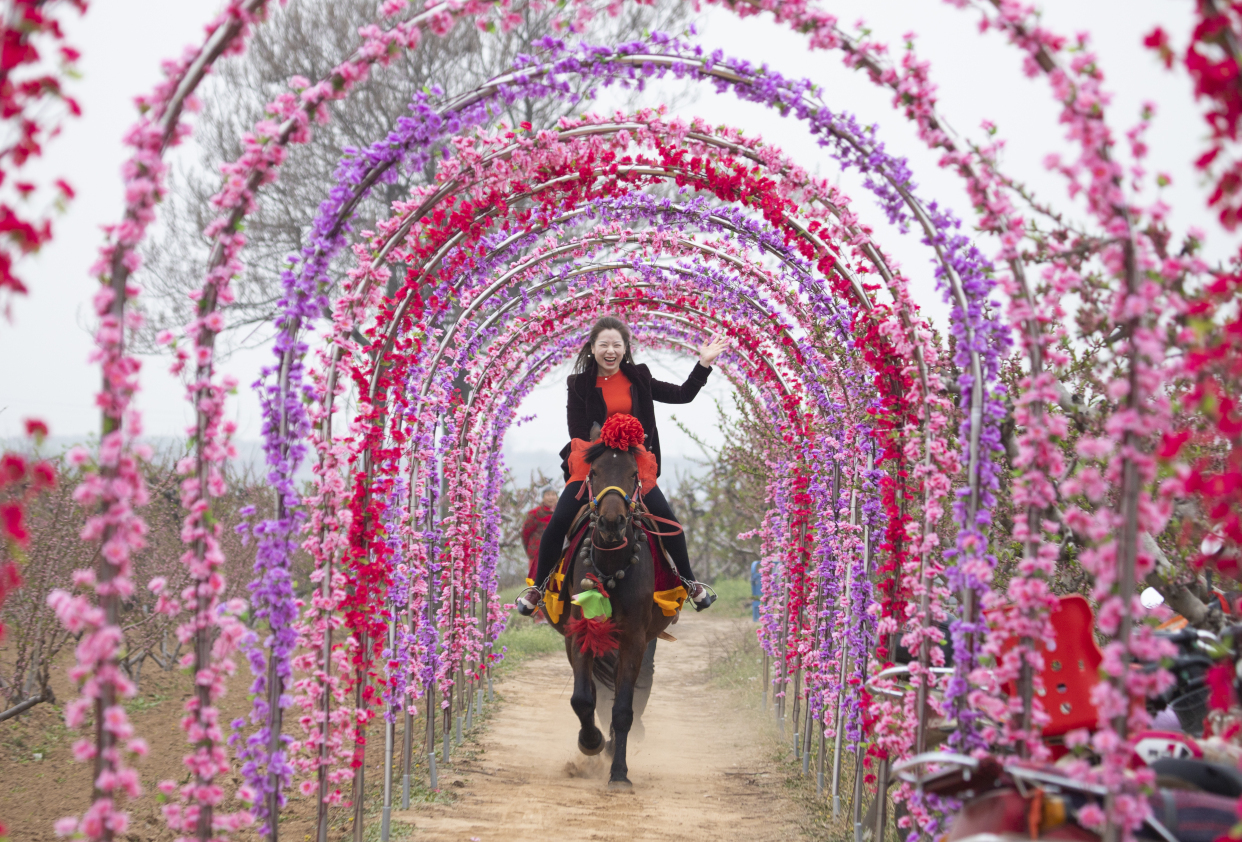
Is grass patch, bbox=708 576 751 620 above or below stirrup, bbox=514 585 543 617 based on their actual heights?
below

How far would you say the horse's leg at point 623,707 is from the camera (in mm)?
6188

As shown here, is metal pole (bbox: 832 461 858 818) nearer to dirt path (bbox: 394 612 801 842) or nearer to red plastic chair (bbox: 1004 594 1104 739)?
dirt path (bbox: 394 612 801 842)

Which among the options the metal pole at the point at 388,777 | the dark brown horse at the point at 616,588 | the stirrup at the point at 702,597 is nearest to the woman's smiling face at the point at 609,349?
the dark brown horse at the point at 616,588

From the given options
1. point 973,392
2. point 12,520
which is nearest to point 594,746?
point 973,392

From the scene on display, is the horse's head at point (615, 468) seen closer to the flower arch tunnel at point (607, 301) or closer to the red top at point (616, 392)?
the red top at point (616, 392)

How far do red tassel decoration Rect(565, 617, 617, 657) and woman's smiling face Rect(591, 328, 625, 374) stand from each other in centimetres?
185

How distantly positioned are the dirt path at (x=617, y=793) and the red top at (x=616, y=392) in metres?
2.49

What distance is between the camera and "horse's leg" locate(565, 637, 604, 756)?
20.1 ft

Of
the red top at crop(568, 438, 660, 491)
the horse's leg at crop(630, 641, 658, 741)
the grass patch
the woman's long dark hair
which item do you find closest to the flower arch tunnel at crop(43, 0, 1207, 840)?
the woman's long dark hair

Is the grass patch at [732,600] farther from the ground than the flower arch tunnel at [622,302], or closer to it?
closer to it

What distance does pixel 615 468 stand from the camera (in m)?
5.81

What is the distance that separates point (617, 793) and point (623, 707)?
524 mm

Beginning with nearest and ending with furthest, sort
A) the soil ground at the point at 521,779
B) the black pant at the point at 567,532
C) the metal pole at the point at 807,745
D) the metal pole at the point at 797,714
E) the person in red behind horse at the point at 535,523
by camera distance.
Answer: the soil ground at the point at 521,779
the black pant at the point at 567,532
the metal pole at the point at 807,745
the metal pole at the point at 797,714
the person in red behind horse at the point at 535,523

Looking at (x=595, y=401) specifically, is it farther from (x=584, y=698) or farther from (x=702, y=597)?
(x=584, y=698)
